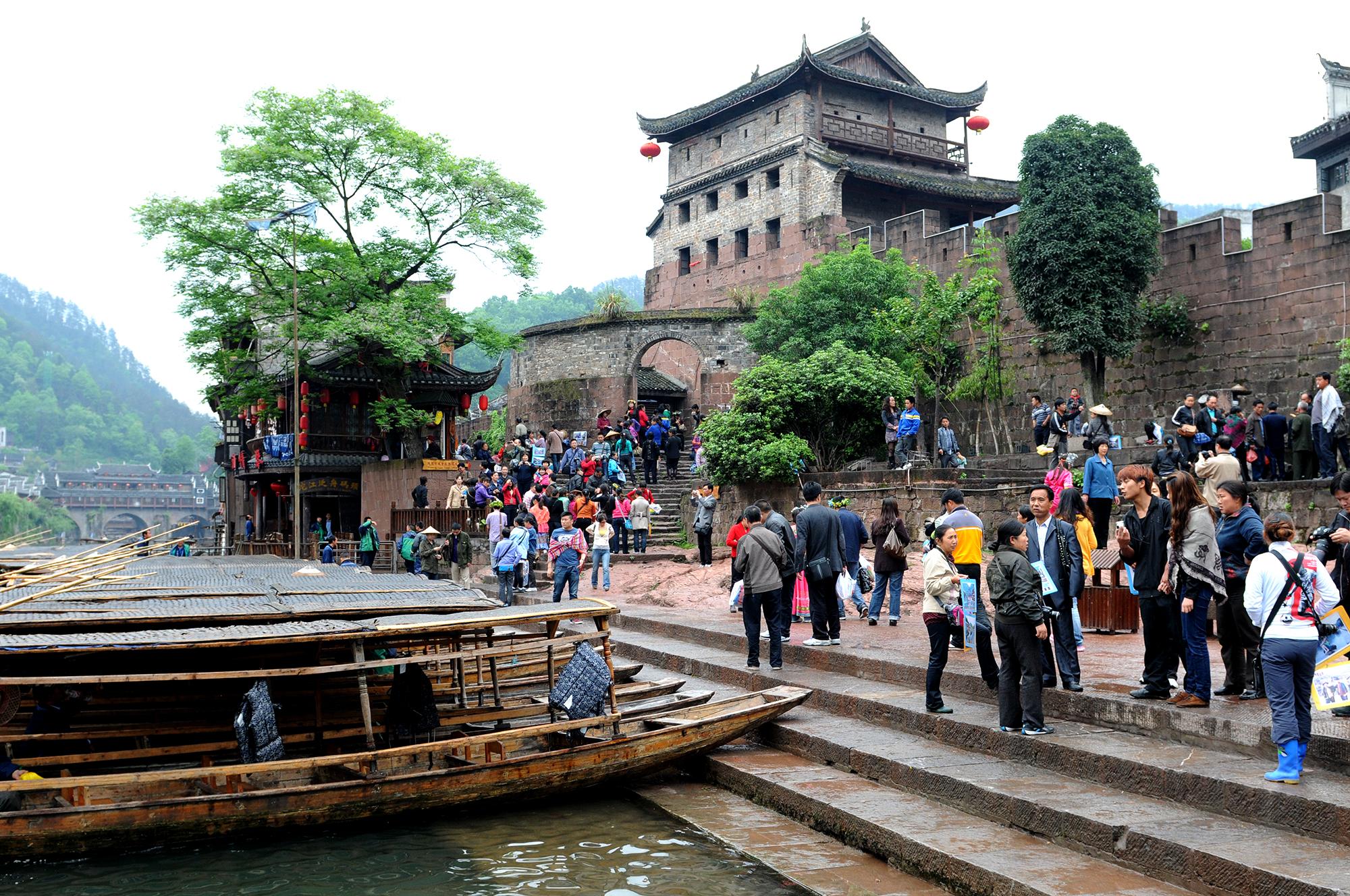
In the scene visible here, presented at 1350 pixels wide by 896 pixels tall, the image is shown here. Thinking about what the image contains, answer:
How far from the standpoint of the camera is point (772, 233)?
1416 inches

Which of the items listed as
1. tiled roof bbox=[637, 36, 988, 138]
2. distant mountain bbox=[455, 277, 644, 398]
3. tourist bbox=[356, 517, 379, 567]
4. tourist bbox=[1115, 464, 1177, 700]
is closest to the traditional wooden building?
tiled roof bbox=[637, 36, 988, 138]

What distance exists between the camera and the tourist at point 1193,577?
670 cm

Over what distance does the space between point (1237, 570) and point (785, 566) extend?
405 cm

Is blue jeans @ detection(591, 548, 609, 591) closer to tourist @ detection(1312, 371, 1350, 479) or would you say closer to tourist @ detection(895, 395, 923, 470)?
tourist @ detection(895, 395, 923, 470)

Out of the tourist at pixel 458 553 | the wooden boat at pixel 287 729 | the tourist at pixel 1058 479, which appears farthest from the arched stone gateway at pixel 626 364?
the wooden boat at pixel 287 729

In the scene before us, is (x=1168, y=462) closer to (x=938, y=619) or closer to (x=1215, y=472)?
(x=1215, y=472)

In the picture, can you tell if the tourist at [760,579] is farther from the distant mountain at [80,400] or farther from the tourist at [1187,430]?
the distant mountain at [80,400]

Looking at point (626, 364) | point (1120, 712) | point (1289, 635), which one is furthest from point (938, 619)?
point (626, 364)

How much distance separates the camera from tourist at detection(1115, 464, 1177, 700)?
7.05 metres

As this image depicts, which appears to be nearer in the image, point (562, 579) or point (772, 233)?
point (562, 579)

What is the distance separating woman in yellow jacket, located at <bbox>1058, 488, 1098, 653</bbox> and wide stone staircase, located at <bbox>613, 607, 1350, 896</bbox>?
1.00m

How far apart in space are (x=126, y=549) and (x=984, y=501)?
12.5m

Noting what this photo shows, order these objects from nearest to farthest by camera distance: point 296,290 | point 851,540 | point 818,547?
point 818,547 → point 851,540 → point 296,290

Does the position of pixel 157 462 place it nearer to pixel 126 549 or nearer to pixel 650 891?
pixel 126 549
